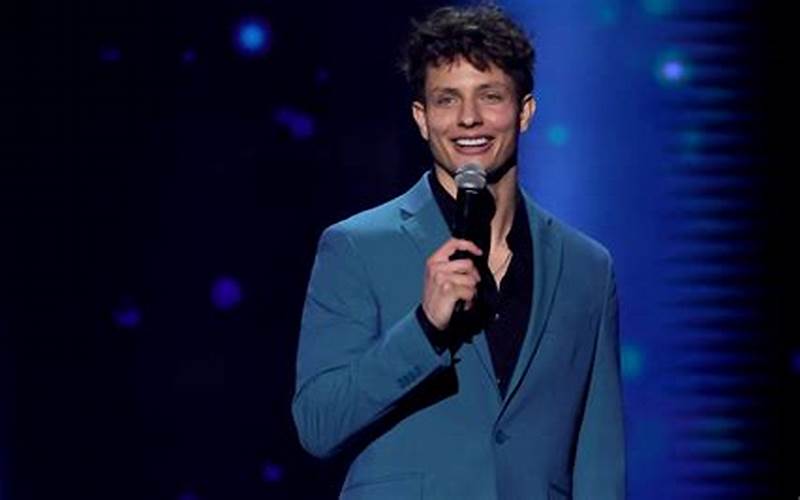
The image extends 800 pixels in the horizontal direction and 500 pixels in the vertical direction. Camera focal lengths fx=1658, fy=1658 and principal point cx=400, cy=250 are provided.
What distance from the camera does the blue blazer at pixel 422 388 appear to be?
2.00 m

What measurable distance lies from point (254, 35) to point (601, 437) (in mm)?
1242

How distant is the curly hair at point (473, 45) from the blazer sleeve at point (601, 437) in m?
0.35

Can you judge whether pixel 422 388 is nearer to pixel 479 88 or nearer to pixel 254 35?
pixel 479 88

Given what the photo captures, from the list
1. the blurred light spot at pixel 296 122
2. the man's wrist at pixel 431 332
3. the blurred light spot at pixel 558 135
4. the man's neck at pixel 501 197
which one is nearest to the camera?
the man's wrist at pixel 431 332

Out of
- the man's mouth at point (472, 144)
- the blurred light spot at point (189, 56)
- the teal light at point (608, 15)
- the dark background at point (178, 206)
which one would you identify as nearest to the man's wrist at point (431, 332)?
the man's mouth at point (472, 144)

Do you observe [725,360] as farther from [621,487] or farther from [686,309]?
[621,487]

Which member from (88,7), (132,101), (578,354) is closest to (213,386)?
(132,101)

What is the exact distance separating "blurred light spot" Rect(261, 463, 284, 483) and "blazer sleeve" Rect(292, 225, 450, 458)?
1068mm

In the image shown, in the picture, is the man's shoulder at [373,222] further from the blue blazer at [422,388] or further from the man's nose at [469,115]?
the man's nose at [469,115]

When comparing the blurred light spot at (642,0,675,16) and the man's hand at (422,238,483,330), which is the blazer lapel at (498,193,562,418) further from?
the blurred light spot at (642,0,675,16)

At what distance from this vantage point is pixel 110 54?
308 centimetres

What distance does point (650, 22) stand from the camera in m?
3.21

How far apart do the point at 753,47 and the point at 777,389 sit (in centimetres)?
68

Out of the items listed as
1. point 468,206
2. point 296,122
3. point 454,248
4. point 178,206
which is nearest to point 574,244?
point 468,206
